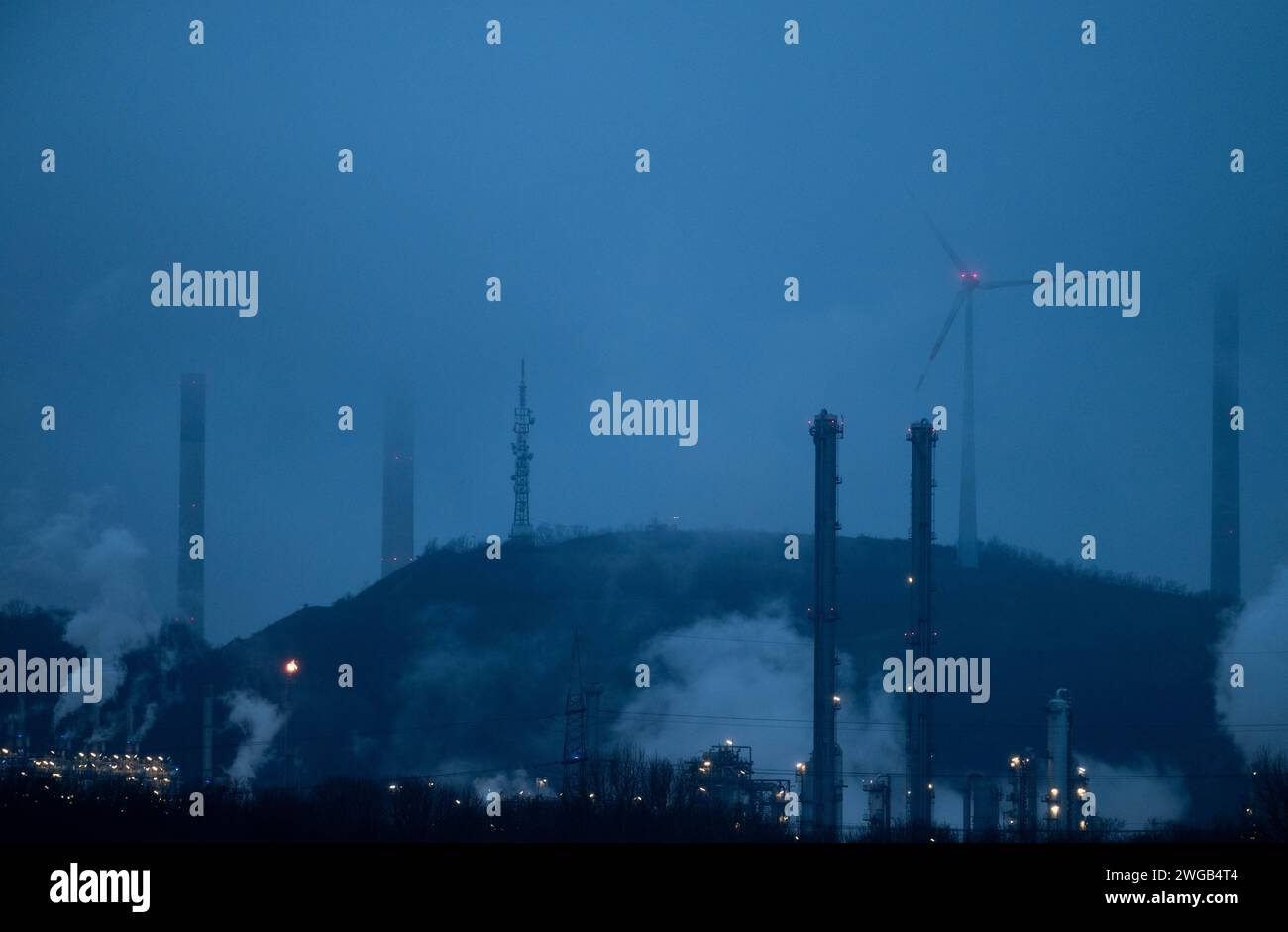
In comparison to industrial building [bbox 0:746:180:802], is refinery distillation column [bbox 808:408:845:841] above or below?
above

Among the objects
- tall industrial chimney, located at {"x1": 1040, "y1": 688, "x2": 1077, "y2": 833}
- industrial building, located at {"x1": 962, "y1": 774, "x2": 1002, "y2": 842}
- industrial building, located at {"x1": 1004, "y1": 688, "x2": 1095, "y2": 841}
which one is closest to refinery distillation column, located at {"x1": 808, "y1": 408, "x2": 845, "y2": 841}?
industrial building, located at {"x1": 1004, "y1": 688, "x2": 1095, "y2": 841}

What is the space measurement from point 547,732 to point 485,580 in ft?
39.1

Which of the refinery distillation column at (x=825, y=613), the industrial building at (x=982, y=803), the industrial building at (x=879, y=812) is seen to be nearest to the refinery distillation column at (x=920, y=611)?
the industrial building at (x=879, y=812)

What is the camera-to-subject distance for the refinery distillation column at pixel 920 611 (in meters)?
42.8

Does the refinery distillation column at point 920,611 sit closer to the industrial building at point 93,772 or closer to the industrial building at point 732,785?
the industrial building at point 732,785

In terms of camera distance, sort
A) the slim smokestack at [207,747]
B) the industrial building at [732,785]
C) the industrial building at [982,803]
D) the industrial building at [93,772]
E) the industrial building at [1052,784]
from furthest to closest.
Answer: the slim smokestack at [207,747] < the industrial building at [982,803] < the industrial building at [732,785] < the industrial building at [1052,784] < the industrial building at [93,772]

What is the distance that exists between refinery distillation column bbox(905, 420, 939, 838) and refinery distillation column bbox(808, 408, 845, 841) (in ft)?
8.30

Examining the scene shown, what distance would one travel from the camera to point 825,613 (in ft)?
139

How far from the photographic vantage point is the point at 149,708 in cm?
6353

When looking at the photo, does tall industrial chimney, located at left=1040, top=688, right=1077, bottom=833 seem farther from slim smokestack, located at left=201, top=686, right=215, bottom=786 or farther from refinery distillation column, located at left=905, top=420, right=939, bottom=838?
slim smokestack, located at left=201, top=686, right=215, bottom=786

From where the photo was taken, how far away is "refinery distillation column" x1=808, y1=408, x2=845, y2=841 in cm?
4238

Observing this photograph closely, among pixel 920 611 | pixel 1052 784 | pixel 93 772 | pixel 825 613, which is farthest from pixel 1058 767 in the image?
pixel 93 772

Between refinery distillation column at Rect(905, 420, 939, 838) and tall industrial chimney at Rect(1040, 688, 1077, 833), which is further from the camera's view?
tall industrial chimney at Rect(1040, 688, 1077, 833)

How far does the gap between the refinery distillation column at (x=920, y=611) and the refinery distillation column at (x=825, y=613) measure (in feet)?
8.30
